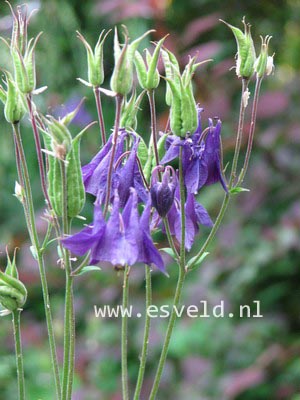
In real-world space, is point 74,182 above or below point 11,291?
above

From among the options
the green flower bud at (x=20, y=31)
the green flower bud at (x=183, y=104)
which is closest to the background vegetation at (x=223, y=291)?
the green flower bud at (x=20, y=31)

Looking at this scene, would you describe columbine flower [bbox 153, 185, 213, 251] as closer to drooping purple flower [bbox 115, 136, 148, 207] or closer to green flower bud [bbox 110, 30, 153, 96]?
drooping purple flower [bbox 115, 136, 148, 207]

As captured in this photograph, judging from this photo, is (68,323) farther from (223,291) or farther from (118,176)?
(223,291)

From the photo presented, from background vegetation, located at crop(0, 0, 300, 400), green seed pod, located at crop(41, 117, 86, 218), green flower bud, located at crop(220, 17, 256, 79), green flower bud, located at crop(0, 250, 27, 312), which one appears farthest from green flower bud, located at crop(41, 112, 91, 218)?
background vegetation, located at crop(0, 0, 300, 400)

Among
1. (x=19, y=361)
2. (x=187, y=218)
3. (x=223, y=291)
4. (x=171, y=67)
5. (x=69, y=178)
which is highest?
(x=171, y=67)

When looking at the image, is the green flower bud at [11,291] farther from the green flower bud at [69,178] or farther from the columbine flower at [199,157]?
the columbine flower at [199,157]

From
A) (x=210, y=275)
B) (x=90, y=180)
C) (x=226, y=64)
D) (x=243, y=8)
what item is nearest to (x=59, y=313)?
(x=210, y=275)

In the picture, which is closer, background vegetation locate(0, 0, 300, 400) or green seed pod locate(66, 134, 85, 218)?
green seed pod locate(66, 134, 85, 218)

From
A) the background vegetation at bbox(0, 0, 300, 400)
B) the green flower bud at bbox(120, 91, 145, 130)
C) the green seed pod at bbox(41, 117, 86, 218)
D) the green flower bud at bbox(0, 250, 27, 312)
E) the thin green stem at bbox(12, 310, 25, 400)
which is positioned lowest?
the background vegetation at bbox(0, 0, 300, 400)

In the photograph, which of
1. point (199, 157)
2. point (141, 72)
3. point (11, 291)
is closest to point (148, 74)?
point (141, 72)
